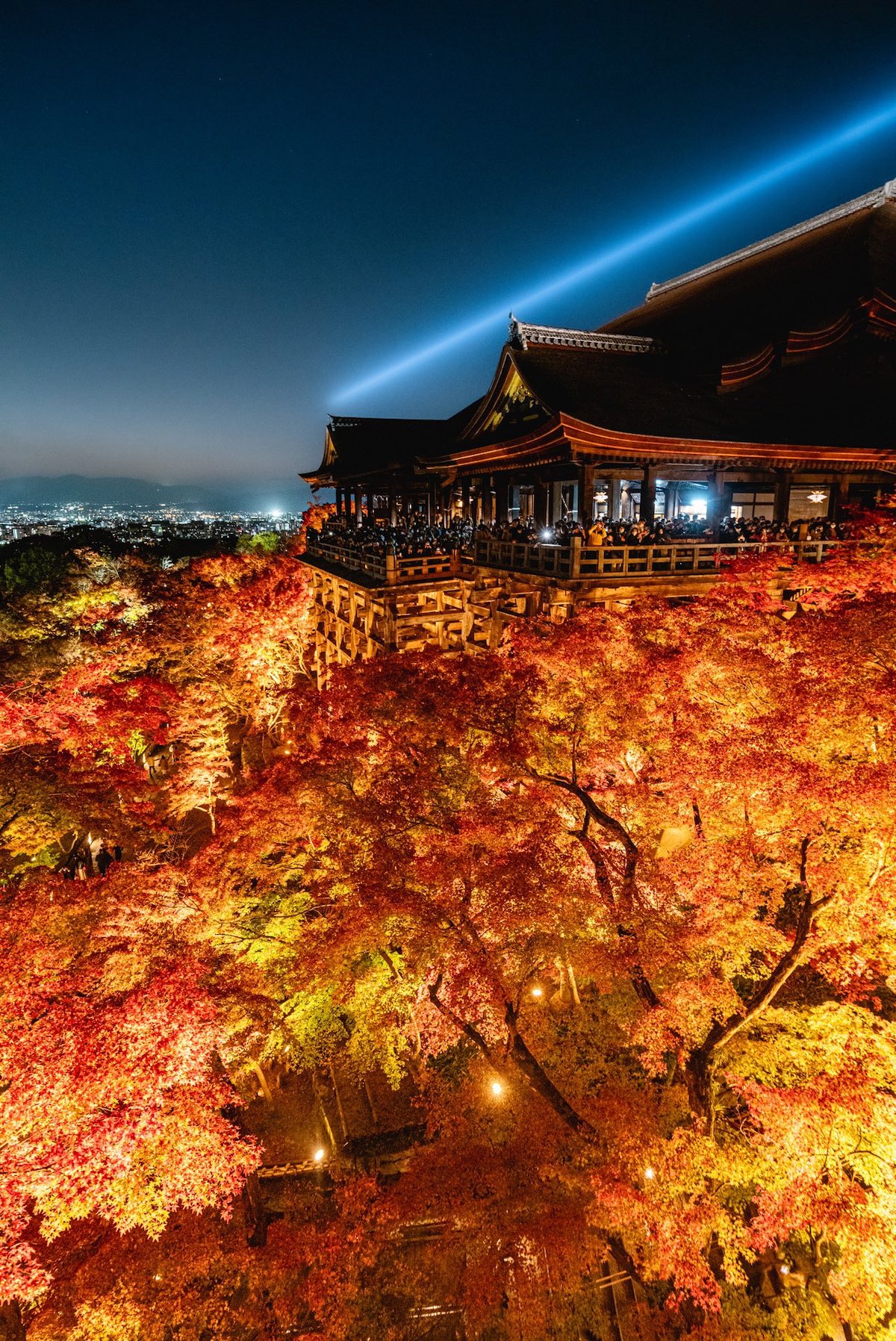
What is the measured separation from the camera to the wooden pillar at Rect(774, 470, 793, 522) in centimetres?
1788

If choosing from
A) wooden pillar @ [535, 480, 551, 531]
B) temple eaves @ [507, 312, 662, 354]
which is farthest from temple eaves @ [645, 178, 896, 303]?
wooden pillar @ [535, 480, 551, 531]

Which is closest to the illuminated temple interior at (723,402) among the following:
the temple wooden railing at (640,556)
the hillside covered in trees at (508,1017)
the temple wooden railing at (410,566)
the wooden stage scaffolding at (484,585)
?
the temple wooden railing at (640,556)

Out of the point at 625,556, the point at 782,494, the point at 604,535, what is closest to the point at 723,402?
the point at 782,494

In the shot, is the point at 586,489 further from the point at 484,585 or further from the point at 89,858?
the point at 89,858

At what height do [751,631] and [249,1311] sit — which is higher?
[751,631]

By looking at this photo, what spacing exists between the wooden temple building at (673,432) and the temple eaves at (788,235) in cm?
9

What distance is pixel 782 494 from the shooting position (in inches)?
708

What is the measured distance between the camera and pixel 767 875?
9.46m

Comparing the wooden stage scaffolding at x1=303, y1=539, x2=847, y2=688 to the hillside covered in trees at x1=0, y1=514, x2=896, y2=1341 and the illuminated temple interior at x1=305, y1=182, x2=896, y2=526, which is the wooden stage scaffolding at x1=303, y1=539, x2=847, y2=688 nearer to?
the hillside covered in trees at x1=0, y1=514, x2=896, y2=1341

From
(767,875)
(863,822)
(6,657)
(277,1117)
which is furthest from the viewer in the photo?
(6,657)

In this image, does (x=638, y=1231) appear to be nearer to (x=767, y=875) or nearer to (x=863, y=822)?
(x=767, y=875)

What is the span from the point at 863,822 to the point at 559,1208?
7437 mm

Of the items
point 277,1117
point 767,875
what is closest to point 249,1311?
point 277,1117

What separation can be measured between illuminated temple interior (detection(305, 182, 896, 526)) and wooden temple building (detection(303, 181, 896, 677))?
67mm
